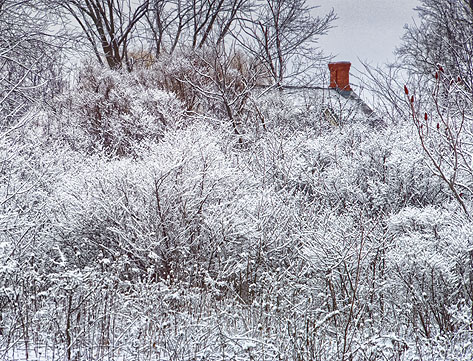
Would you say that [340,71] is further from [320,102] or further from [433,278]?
[433,278]

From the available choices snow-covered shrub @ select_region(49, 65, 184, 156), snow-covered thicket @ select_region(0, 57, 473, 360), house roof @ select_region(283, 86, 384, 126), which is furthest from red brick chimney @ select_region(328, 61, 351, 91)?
snow-covered thicket @ select_region(0, 57, 473, 360)

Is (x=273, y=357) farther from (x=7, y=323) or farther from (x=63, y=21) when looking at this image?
(x=63, y=21)

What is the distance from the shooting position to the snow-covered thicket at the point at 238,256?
4.08 m

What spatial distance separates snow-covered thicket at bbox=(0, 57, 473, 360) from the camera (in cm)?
408

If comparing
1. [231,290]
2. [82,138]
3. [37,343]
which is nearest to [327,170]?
[231,290]

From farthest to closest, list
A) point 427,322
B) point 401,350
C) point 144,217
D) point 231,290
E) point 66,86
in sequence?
point 66,86 → point 144,217 → point 231,290 → point 427,322 → point 401,350

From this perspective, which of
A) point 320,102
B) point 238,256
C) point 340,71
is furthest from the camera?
point 340,71

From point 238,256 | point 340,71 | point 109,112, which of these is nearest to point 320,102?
point 340,71

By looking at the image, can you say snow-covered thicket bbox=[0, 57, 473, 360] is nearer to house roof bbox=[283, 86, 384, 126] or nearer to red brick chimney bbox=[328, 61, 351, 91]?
house roof bbox=[283, 86, 384, 126]

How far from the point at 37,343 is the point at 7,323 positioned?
2.38 feet

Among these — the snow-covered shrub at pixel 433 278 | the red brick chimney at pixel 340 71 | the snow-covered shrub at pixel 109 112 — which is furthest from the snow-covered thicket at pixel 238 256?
the red brick chimney at pixel 340 71

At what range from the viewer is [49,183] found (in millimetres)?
9125

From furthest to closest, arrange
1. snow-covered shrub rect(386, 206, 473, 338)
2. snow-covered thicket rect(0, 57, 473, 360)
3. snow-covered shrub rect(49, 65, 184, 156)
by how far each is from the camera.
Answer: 1. snow-covered shrub rect(49, 65, 184, 156)
2. snow-covered shrub rect(386, 206, 473, 338)
3. snow-covered thicket rect(0, 57, 473, 360)

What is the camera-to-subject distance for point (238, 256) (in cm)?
670
